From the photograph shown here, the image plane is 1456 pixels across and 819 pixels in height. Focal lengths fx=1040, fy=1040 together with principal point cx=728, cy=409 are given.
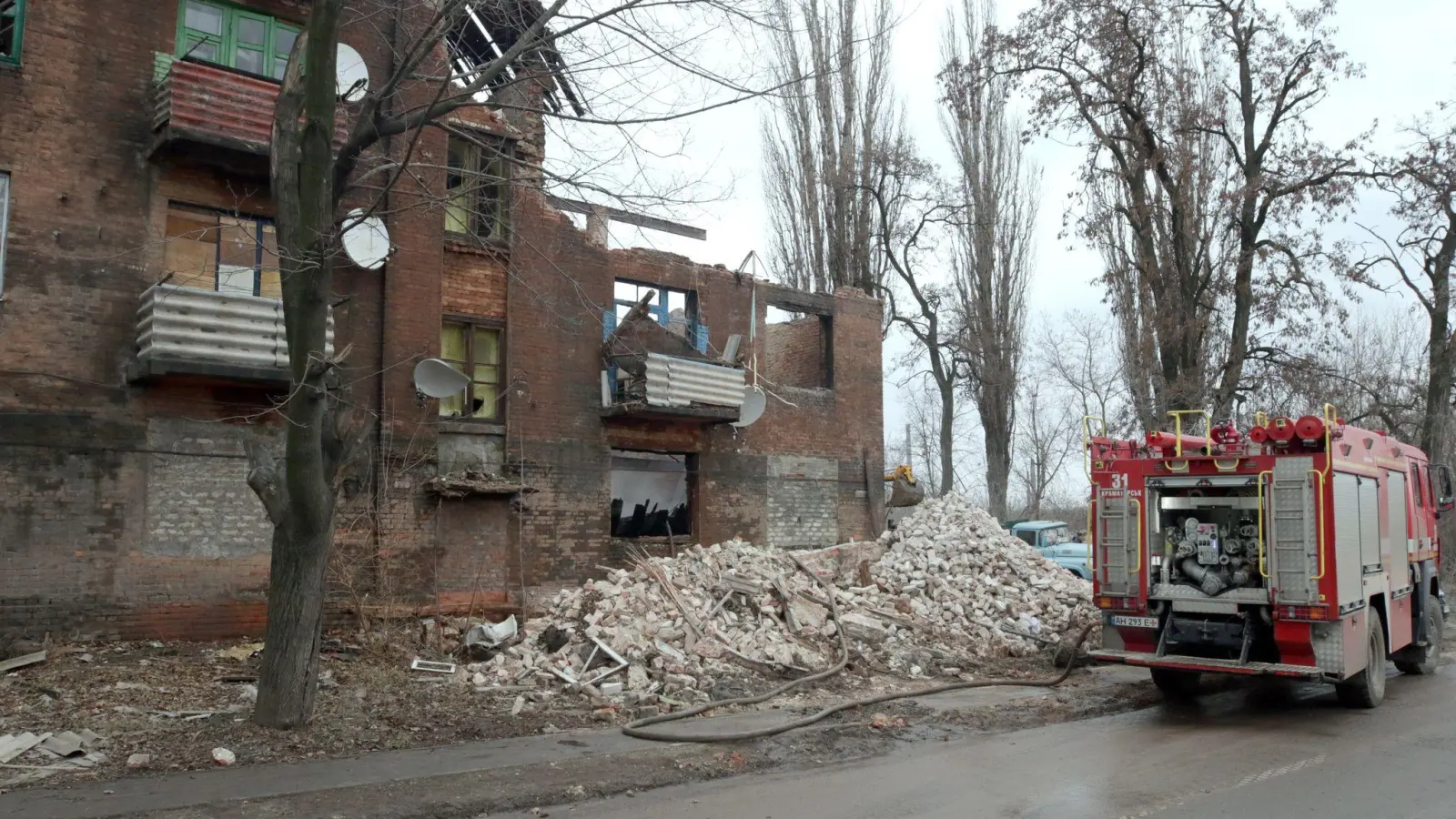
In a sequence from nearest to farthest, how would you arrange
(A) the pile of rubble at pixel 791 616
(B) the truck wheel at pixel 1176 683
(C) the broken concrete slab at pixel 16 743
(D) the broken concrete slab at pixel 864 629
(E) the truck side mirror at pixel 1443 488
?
(C) the broken concrete slab at pixel 16 743
(B) the truck wheel at pixel 1176 683
(A) the pile of rubble at pixel 791 616
(D) the broken concrete slab at pixel 864 629
(E) the truck side mirror at pixel 1443 488

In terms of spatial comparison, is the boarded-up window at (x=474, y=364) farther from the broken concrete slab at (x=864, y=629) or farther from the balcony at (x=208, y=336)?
the broken concrete slab at (x=864, y=629)

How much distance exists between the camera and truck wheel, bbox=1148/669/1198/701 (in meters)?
11.9

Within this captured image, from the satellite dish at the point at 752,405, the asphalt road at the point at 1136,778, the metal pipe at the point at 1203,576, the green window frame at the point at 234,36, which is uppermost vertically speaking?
the green window frame at the point at 234,36

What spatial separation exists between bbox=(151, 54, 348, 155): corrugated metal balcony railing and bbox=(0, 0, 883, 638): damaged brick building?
3cm

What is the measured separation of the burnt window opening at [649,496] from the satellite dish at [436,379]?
4893mm

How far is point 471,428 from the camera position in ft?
53.5

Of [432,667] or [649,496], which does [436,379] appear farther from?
[649,496]

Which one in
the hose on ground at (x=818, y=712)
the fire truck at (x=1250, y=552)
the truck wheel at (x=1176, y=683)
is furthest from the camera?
the truck wheel at (x=1176, y=683)

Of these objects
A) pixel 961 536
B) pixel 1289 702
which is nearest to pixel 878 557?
pixel 961 536

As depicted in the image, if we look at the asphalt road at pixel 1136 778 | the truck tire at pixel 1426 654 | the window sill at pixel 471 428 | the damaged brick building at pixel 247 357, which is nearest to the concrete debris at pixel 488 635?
the damaged brick building at pixel 247 357

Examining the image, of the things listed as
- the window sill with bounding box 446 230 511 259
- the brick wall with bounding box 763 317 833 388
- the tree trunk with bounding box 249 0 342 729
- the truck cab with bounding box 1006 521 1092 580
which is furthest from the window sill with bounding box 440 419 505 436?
the truck cab with bounding box 1006 521 1092 580

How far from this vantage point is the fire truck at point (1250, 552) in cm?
1016

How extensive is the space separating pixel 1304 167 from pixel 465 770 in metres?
21.2

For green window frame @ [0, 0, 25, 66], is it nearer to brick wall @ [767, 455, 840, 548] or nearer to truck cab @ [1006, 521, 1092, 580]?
brick wall @ [767, 455, 840, 548]
